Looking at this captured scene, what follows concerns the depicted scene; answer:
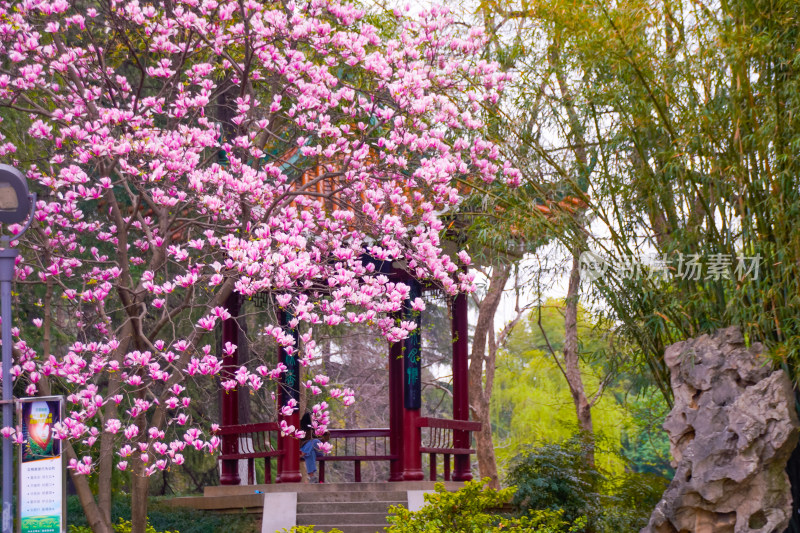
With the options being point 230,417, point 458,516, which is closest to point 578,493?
point 458,516

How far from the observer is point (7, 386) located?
13.7ft

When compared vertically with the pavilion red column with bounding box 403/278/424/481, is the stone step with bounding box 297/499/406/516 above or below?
below

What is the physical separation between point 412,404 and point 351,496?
110 centimetres

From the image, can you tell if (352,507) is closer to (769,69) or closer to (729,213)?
(729,213)

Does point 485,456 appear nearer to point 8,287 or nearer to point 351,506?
point 351,506

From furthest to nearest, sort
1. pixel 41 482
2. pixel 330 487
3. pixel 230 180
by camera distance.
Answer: pixel 330 487
pixel 230 180
pixel 41 482

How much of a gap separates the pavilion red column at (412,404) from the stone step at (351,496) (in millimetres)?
218

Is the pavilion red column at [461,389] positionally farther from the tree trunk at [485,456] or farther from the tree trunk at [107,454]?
the tree trunk at [107,454]

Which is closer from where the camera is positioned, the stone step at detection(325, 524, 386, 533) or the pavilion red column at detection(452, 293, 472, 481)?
the stone step at detection(325, 524, 386, 533)

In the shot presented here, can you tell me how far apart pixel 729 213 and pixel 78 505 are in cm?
792

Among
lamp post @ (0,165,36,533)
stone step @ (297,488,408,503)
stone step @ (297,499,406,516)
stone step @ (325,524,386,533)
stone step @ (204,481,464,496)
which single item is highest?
lamp post @ (0,165,36,533)

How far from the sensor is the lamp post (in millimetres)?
4102

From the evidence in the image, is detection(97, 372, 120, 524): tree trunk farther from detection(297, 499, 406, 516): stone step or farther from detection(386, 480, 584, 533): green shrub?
detection(297, 499, 406, 516): stone step

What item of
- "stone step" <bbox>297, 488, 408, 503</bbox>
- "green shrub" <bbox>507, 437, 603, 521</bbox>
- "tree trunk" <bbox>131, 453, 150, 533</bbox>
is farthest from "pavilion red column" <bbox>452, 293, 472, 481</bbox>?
"tree trunk" <bbox>131, 453, 150, 533</bbox>
